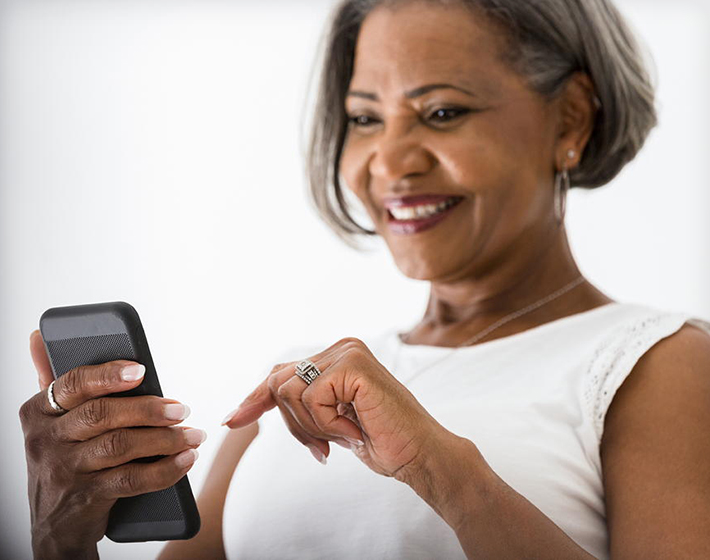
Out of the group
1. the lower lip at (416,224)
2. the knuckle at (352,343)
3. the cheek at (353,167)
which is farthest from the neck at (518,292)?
the knuckle at (352,343)

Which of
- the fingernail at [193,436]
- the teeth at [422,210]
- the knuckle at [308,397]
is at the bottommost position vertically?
the fingernail at [193,436]

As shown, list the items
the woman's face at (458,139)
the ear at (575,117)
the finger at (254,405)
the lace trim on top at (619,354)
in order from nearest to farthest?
the finger at (254,405), the lace trim on top at (619,354), the woman's face at (458,139), the ear at (575,117)

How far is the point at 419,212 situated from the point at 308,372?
529 mm

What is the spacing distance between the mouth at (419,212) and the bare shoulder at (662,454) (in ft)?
1.34

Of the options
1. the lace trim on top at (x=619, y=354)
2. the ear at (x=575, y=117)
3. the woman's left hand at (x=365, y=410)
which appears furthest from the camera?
the ear at (x=575, y=117)

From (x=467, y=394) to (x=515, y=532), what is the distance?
349 millimetres

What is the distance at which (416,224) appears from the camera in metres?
1.47

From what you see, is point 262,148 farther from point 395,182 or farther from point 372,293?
point 395,182

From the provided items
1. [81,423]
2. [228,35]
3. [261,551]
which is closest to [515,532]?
[261,551]

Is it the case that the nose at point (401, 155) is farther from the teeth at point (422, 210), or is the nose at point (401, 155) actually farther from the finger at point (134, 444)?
the finger at point (134, 444)

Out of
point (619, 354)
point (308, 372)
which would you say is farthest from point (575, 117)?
point (308, 372)

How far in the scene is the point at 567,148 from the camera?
1.51m

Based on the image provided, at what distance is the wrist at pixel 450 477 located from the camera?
0.99m

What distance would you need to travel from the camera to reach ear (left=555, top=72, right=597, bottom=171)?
4.91 feet
